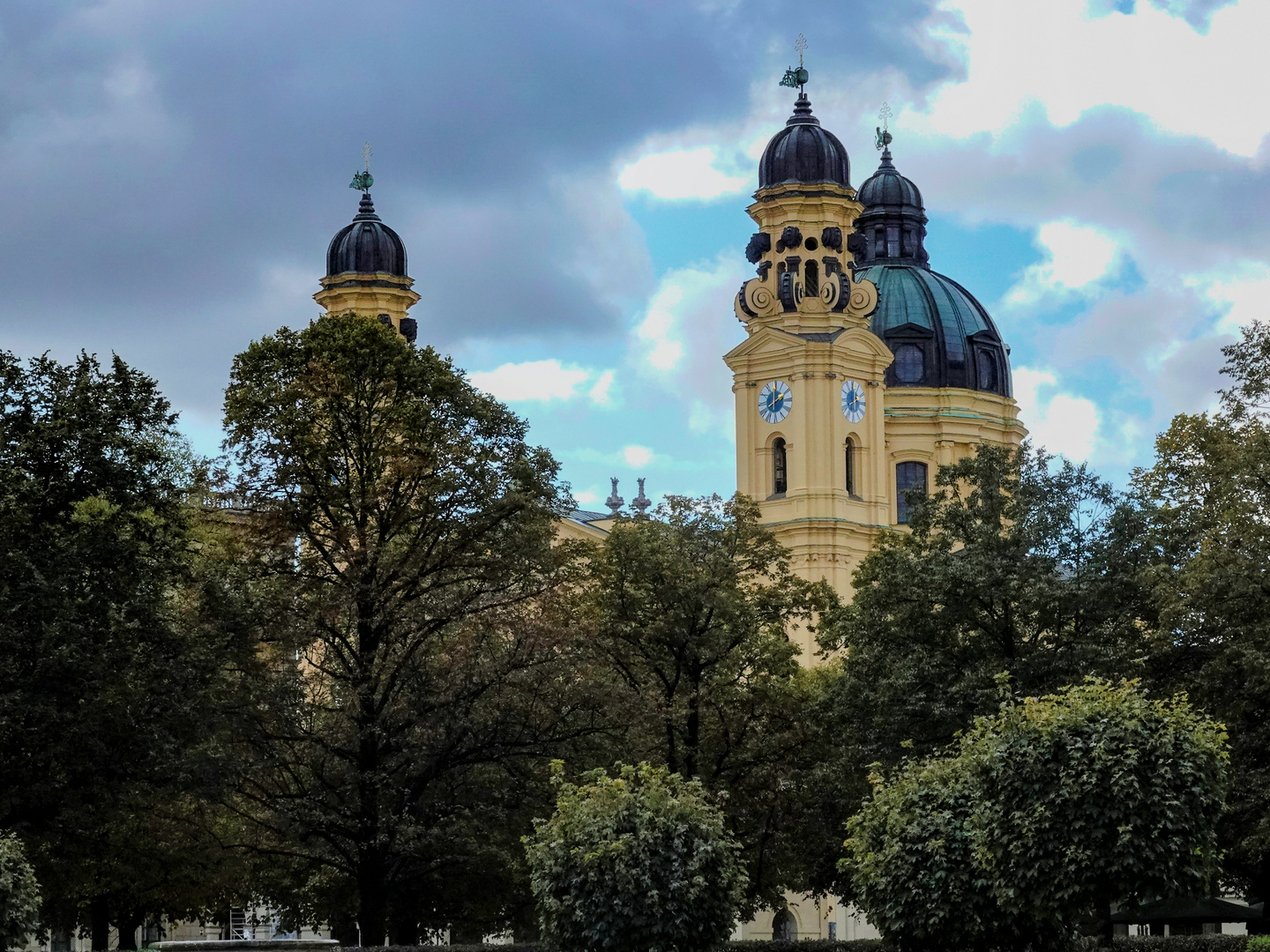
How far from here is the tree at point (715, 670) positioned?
55625 mm

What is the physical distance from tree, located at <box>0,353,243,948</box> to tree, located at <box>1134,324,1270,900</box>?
20.5m

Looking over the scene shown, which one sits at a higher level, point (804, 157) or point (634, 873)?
point (804, 157)

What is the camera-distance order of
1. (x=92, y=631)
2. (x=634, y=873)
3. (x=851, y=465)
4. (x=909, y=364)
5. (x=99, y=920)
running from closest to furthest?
1. (x=634, y=873)
2. (x=92, y=631)
3. (x=99, y=920)
4. (x=851, y=465)
5. (x=909, y=364)

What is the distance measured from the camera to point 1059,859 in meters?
34.4

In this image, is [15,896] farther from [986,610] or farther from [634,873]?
[986,610]

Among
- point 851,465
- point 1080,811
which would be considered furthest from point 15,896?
point 851,465

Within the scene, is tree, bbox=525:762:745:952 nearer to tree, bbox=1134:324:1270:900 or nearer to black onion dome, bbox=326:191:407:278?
tree, bbox=1134:324:1270:900

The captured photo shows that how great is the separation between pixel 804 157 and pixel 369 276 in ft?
68.3

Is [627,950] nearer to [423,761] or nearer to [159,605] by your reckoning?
[423,761]

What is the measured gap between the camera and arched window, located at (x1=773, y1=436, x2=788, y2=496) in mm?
105188

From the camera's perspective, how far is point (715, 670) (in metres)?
57.0

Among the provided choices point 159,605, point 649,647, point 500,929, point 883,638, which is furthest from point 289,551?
point 500,929

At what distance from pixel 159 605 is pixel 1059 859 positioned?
66.6 feet

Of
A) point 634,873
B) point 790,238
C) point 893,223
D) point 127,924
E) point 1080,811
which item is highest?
point 893,223
